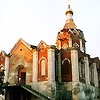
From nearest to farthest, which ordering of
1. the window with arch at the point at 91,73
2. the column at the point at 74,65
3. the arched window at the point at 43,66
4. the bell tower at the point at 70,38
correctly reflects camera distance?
the column at the point at 74,65 < the arched window at the point at 43,66 < the window with arch at the point at 91,73 < the bell tower at the point at 70,38

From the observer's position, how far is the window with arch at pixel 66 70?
3481cm

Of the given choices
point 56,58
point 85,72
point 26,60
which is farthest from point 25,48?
point 85,72

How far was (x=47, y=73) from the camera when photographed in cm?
3400

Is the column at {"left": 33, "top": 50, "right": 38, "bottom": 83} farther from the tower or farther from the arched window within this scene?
the tower

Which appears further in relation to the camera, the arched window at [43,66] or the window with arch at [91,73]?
the window with arch at [91,73]

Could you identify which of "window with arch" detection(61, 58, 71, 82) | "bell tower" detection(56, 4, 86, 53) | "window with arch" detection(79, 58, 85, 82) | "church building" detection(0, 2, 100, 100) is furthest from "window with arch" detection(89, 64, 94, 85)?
"window with arch" detection(61, 58, 71, 82)

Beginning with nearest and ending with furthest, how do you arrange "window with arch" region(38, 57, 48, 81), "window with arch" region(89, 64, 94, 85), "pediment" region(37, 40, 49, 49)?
"window with arch" region(38, 57, 48, 81) → "pediment" region(37, 40, 49, 49) → "window with arch" region(89, 64, 94, 85)

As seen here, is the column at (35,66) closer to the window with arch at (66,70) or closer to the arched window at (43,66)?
the arched window at (43,66)

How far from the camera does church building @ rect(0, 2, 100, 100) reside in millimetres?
33481

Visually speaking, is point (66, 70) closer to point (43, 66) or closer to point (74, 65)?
point (74, 65)

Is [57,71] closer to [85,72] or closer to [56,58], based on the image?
[56,58]

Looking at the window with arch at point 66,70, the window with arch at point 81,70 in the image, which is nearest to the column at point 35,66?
the window with arch at point 66,70

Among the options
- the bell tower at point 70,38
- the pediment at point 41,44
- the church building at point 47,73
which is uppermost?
the bell tower at point 70,38

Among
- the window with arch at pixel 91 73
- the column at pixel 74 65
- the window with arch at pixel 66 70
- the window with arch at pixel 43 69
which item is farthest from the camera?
the window with arch at pixel 91 73
